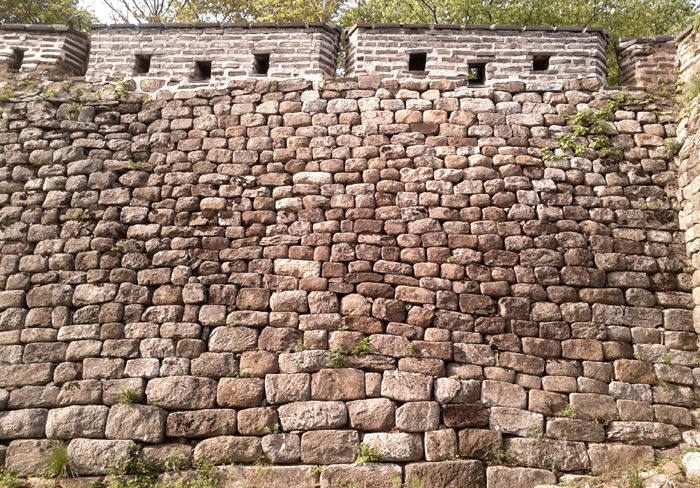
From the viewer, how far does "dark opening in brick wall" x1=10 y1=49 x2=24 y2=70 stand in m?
7.68

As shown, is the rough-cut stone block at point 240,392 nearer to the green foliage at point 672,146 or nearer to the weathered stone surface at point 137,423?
the weathered stone surface at point 137,423

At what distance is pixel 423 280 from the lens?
6246 millimetres

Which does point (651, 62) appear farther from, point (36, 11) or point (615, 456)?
point (36, 11)

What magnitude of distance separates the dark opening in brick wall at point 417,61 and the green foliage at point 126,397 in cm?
515

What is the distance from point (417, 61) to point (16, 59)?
541 cm

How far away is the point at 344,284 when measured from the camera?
6223 mm

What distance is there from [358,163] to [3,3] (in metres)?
10.3

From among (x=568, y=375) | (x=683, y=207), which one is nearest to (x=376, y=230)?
(x=568, y=375)

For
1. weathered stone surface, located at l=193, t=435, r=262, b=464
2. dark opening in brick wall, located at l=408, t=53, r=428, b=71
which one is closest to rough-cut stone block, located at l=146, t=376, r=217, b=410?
weathered stone surface, located at l=193, t=435, r=262, b=464

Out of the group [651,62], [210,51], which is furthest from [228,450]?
[651,62]

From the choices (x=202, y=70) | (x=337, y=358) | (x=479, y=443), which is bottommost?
(x=479, y=443)

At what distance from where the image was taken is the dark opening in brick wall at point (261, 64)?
7.48 metres

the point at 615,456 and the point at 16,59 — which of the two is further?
the point at 16,59

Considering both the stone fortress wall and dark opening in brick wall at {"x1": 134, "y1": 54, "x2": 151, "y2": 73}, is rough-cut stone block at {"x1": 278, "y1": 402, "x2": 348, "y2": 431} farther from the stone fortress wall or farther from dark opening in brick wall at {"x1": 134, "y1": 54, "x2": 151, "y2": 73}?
dark opening in brick wall at {"x1": 134, "y1": 54, "x2": 151, "y2": 73}
